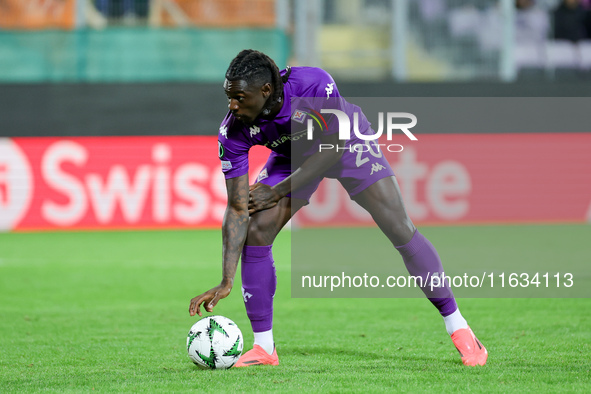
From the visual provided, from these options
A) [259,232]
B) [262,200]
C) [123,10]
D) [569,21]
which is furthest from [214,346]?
[569,21]

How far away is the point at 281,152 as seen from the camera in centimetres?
520

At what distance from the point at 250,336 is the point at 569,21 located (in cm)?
1131

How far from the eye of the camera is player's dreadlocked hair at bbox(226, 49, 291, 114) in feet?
15.1

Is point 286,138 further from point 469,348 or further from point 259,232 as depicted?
point 469,348

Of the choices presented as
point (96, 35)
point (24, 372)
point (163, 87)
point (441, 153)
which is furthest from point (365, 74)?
point (24, 372)

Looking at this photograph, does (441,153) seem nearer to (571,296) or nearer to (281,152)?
(571,296)

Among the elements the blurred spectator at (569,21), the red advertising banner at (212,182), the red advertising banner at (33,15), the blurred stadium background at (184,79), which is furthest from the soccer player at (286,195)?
the blurred spectator at (569,21)

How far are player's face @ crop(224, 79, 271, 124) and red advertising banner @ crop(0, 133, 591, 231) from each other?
29.4 ft

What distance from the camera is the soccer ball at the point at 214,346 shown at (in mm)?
4887

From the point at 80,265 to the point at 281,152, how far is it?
5745 mm

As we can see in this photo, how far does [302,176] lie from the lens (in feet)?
16.1

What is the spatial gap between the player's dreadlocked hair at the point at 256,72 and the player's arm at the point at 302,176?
1.32 ft

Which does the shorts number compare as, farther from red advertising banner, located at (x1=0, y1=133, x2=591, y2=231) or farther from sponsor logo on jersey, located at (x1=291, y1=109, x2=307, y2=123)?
red advertising banner, located at (x1=0, y1=133, x2=591, y2=231)

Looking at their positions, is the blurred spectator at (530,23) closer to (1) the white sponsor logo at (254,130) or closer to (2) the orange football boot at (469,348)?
(2) the orange football boot at (469,348)
